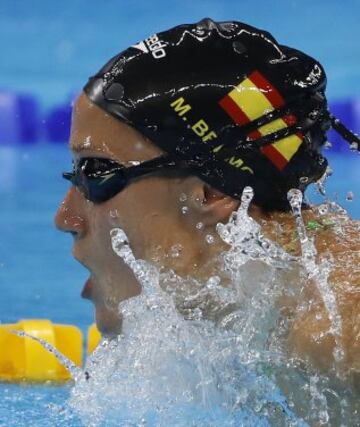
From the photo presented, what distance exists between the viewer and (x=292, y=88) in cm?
185

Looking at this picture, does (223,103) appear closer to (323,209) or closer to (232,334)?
(323,209)

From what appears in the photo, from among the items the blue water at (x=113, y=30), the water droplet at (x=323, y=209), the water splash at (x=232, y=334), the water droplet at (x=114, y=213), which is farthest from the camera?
→ the blue water at (x=113, y=30)

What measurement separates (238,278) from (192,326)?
14 centimetres

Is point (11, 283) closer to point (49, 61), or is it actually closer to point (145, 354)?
point (145, 354)

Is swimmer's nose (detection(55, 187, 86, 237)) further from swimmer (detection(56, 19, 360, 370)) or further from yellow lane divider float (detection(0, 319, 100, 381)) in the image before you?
yellow lane divider float (detection(0, 319, 100, 381))

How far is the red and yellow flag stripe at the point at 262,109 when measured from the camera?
181cm

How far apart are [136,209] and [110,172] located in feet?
0.27

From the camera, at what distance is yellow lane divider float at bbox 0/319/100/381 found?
10.8 feet

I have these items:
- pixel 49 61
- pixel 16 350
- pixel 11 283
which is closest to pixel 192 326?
pixel 16 350

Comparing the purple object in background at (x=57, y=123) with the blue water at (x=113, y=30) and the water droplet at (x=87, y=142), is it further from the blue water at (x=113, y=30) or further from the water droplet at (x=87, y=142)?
the water droplet at (x=87, y=142)

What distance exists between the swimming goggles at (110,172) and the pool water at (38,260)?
76 cm

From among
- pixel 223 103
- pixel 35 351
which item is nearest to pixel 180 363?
pixel 223 103

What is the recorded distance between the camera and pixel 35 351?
331 centimetres

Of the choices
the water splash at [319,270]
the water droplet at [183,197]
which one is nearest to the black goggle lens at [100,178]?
the water droplet at [183,197]
